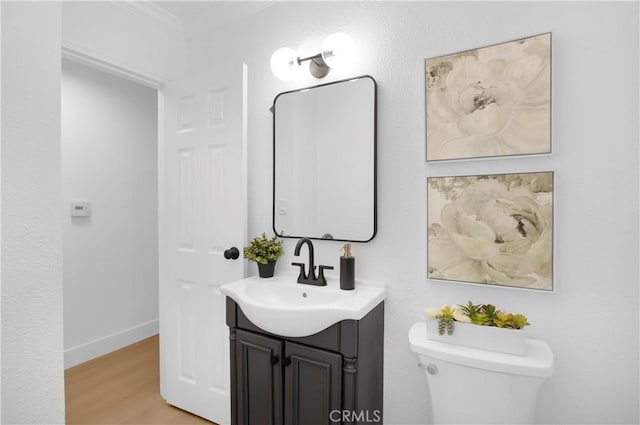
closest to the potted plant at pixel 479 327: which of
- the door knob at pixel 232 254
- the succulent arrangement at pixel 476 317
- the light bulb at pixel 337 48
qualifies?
the succulent arrangement at pixel 476 317

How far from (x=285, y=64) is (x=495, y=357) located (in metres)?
1.61

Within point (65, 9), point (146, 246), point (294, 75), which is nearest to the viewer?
point (65, 9)

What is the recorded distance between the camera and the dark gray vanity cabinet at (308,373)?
1.38m

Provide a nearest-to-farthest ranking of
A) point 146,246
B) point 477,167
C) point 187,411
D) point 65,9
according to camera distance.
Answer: point 477,167, point 65,9, point 187,411, point 146,246

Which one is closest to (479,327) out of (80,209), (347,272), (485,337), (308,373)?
(485,337)

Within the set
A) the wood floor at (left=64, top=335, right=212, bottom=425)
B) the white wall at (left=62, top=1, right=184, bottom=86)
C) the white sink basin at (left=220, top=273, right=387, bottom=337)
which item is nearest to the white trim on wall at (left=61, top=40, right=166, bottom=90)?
the white wall at (left=62, top=1, right=184, bottom=86)

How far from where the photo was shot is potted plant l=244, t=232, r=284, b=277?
1.84 meters

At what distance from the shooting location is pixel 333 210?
5.87ft

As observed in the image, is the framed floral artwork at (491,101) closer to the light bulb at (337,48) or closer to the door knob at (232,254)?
the light bulb at (337,48)

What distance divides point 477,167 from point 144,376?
260 centimetres

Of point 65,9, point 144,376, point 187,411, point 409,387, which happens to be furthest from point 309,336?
point 65,9

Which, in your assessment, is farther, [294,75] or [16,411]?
[294,75]

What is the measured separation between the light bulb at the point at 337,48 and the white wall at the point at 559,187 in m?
0.08

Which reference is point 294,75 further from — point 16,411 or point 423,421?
point 423,421
